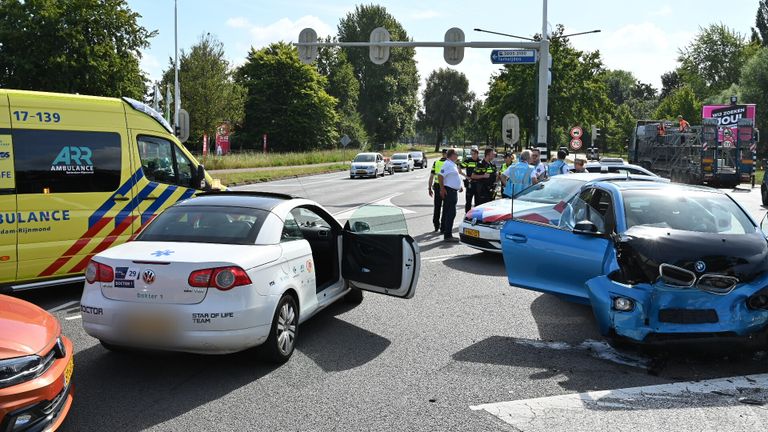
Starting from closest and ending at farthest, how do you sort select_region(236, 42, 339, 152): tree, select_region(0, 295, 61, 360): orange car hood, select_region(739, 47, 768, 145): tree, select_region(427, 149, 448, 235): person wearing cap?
select_region(0, 295, 61, 360): orange car hood → select_region(427, 149, 448, 235): person wearing cap → select_region(739, 47, 768, 145): tree → select_region(236, 42, 339, 152): tree

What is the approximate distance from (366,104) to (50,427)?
301ft

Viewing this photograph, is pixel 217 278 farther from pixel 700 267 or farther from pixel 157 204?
pixel 157 204

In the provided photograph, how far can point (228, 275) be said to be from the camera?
4.73 meters

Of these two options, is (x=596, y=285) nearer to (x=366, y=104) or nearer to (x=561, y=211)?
(x=561, y=211)

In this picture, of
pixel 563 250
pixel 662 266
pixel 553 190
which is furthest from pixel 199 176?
pixel 662 266

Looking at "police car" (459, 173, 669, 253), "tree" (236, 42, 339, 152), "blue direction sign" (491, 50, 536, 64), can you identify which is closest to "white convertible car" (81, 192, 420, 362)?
"police car" (459, 173, 669, 253)

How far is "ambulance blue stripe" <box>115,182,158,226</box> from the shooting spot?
7930mm

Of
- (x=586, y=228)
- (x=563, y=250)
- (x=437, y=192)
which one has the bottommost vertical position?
(x=563, y=250)

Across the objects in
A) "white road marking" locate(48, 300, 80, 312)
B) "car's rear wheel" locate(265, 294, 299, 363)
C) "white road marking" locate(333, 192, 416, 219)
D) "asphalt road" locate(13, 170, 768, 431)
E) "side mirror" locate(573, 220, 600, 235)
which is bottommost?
"asphalt road" locate(13, 170, 768, 431)

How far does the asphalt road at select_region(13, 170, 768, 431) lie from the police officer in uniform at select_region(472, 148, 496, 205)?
22.8ft

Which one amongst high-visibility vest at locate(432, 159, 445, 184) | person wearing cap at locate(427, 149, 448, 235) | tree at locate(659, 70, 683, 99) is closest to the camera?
high-visibility vest at locate(432, 159, 445, 184)

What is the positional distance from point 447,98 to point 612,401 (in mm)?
108071

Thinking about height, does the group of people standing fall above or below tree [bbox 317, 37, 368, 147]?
below

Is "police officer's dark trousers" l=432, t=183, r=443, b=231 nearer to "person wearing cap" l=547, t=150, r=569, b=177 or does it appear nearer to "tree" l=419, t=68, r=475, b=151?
"person wearing cap" l=547, t=150, r=569, b=177
